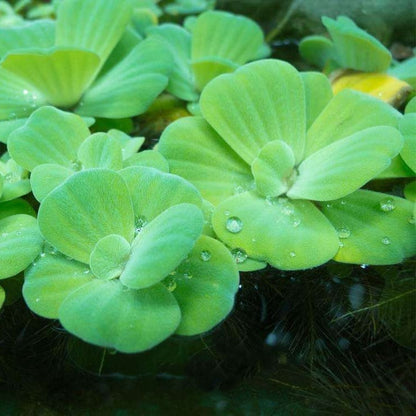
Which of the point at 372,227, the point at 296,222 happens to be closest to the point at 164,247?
the point at 296,222

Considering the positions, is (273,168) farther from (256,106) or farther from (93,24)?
(93,24)

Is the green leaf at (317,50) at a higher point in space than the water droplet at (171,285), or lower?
higher

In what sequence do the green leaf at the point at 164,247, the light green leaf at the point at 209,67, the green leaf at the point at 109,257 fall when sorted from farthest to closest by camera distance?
1. the light green leaf at the point at 209,67
2. the green leaf at the point at 109,257
3. the green leaf at the point at 164,247

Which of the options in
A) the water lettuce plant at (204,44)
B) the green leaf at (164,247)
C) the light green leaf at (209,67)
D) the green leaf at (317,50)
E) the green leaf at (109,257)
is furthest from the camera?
the green leaf at (317,50)

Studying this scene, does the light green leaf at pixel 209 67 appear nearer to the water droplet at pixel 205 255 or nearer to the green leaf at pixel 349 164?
the green leaf at pixel 349 164

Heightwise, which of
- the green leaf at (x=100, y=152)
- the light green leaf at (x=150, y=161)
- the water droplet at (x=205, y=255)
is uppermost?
the green leaf at (x=100, y=152)

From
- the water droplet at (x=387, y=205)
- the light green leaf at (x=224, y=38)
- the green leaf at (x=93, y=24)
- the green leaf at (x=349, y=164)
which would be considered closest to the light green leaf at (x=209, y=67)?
the light green leaf at (x=224, y=38)
